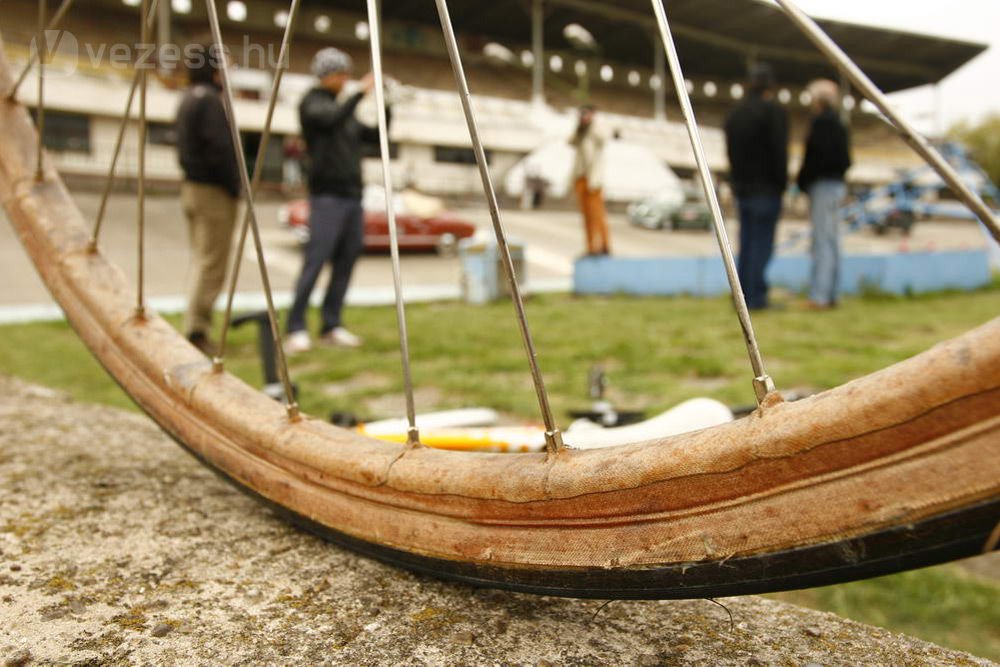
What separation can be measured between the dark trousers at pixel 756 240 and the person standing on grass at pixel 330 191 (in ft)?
8.44

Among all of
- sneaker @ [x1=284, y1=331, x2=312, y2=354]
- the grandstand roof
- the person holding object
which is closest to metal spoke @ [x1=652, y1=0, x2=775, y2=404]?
sneaker @ [x1=284, y1=331, x2=312, y2=354]

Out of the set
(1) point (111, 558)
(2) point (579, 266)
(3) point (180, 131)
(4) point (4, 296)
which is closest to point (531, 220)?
(2) point (579, 266)

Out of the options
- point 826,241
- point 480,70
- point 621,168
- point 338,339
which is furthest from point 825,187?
point 480,70

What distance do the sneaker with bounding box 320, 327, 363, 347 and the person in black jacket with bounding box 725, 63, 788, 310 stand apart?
2.55m

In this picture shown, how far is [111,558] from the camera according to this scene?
98 cm

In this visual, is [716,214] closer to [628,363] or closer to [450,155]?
[628,363]

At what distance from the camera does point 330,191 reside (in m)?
3.96

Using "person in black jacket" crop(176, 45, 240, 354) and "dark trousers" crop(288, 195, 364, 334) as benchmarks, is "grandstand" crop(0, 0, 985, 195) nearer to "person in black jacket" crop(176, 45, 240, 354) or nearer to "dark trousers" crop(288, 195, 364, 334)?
"dark trousers" crop(288, 195, 364, 334)

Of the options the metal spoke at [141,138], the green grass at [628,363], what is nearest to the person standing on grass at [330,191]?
the green grass at [628,363]

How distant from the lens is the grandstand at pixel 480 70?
65.5 feet

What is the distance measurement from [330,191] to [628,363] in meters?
1.78

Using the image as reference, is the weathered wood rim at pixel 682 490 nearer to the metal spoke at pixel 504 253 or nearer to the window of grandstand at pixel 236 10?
the metal spoke at pixel 504 253

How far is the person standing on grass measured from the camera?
384 centimetres

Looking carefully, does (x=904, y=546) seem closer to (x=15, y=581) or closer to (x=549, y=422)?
(x=549, y=422)
